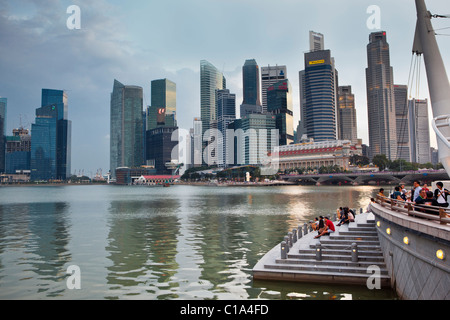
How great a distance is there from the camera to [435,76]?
24672 millimetres

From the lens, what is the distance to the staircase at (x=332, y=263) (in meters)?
19.4

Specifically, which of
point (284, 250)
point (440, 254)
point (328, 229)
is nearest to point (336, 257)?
point (284, 250)

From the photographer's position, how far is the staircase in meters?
19.4

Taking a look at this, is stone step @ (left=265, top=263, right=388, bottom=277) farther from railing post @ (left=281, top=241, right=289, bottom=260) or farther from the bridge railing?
the bridge railing

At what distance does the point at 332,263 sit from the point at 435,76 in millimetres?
14858

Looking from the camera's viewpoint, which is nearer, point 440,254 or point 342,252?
point 440,254

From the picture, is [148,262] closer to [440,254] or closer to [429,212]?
[429,212]

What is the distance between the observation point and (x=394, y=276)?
18.1 m

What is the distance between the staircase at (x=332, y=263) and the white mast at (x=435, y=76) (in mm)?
7729

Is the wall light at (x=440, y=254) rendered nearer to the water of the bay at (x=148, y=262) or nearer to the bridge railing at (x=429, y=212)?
the bridge railing at (x=429, y=212)
